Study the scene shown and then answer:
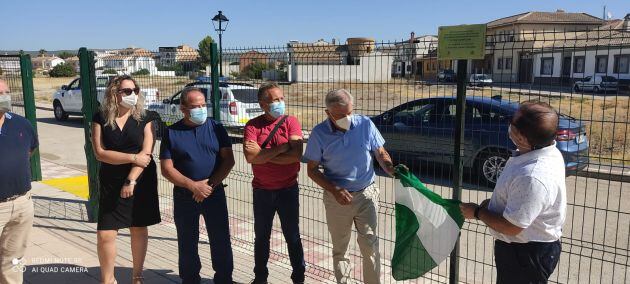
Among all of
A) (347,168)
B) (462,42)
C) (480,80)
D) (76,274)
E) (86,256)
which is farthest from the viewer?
(86,256)

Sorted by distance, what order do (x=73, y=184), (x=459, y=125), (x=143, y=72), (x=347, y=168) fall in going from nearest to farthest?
1. (x=459, y=125)
2. (x=347, y=168)
3. (x=143, y=72)
4. (x=73, y=184)

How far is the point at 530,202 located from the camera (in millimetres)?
2426

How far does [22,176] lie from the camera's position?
3.75 metres

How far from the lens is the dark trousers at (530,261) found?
2.59 m

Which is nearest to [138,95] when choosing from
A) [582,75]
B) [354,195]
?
[354,195]

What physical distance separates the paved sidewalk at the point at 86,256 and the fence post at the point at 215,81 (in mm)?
1474

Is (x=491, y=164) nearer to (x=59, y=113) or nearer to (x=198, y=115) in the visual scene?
(x=198, y=115)

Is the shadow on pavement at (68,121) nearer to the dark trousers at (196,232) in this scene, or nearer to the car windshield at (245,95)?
the car windshield at (245,95)

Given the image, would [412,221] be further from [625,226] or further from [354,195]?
[625,226]

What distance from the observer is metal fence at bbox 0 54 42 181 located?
27.0 feet

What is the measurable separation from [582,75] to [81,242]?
511cm

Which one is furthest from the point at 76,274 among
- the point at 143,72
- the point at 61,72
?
the point at 61,72

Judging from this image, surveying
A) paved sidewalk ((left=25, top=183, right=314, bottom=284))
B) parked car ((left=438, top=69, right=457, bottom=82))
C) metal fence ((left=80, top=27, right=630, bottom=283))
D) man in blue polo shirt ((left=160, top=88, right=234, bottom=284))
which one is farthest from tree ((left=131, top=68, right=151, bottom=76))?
parked car ((left=438, top=69, right=457, bottom=82))

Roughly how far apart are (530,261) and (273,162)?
2.01 m
